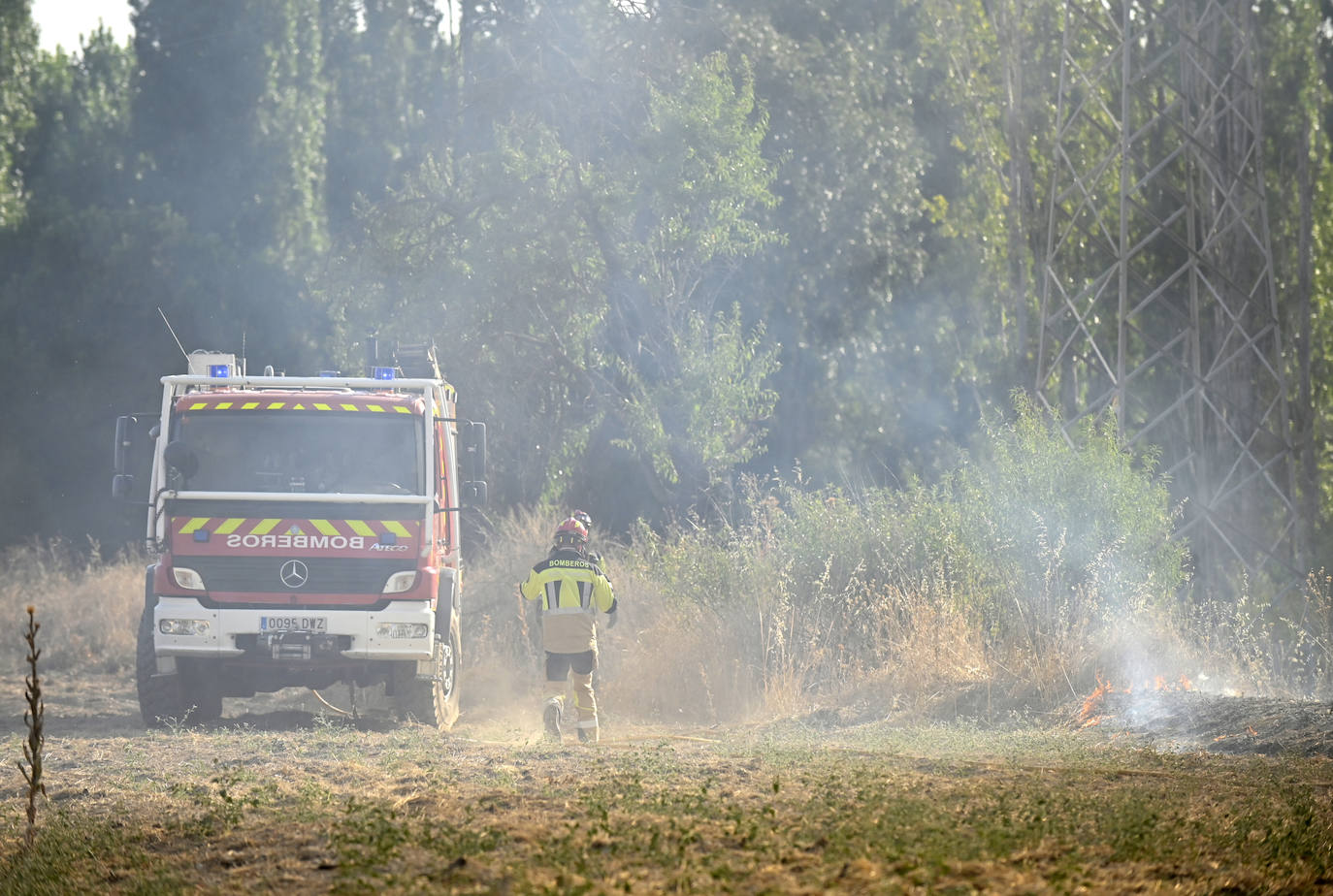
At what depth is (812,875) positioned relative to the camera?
6.04 metres

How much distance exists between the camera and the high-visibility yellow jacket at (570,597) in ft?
41.2

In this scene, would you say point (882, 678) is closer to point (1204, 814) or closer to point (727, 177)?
point (1204, 814)

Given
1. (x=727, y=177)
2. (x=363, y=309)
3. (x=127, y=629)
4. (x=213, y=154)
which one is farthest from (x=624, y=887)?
(x=213, y=154)

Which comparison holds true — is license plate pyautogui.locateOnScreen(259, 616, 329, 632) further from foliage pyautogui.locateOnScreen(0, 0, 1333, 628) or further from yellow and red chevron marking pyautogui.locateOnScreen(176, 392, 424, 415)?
foliage pyautogui.locateOnScreen(0, 0, 1333, 628)

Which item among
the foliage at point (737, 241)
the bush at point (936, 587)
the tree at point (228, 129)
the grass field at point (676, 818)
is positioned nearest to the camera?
the grass field at point (676, 818)

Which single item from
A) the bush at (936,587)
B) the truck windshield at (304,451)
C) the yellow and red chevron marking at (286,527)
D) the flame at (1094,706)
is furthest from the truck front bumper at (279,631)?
the flame at (1094,706)

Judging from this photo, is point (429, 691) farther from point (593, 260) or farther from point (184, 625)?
point (593, 260)

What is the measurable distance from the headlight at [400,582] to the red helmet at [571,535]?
1.11 metres

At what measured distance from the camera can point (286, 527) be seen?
12539mm

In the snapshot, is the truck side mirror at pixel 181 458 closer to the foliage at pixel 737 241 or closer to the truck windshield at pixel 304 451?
the truck windshield at pixel 304 451

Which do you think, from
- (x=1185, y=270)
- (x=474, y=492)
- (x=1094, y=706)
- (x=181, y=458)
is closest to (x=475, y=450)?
(x=474, y=492)

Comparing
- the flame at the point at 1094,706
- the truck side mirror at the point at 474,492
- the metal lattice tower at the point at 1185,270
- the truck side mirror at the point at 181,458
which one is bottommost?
the flame at the point at 1094,706

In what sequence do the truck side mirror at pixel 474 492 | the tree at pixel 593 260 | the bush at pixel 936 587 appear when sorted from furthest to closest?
the tree at pixel 593 260 < the bush at pixel 936 587 < the truck side mirror at pixel 474 492

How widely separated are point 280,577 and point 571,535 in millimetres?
2184
